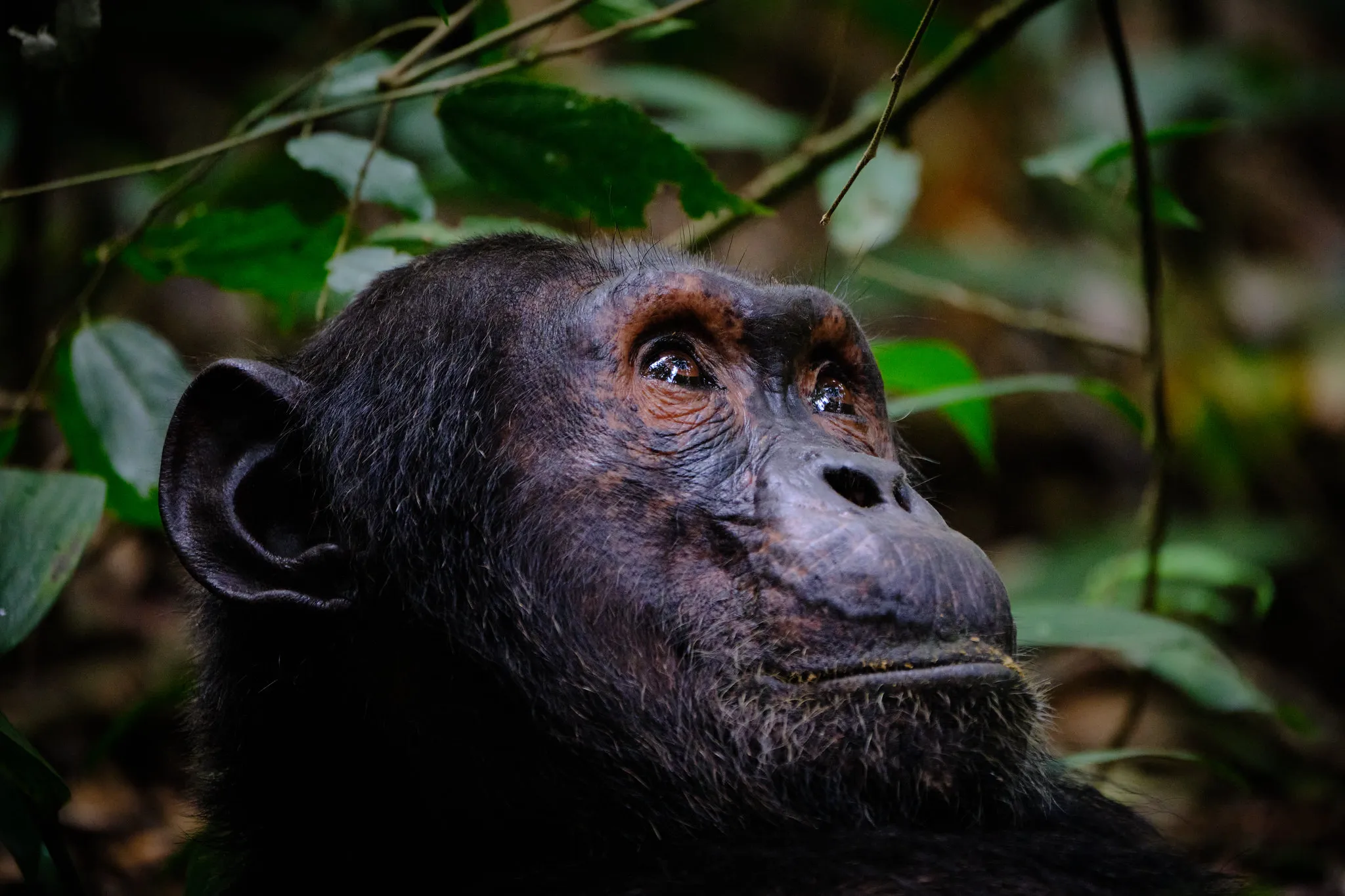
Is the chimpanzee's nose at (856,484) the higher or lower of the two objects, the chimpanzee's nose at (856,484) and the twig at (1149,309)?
the lower

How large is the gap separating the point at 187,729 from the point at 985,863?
1994 mm

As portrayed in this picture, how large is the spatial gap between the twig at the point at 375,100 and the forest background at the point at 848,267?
24 millimetres

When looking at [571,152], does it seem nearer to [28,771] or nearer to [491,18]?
[491,18]

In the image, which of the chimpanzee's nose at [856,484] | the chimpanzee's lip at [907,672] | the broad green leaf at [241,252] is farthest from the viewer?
the broad green leaf at [241,252]

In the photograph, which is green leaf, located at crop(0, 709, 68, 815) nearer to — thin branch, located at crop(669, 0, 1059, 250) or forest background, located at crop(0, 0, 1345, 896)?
forest background, located at crop(0, 0, 1345, 896)

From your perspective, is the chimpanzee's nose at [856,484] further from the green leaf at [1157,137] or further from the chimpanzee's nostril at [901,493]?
the green leaf at [1157,137]

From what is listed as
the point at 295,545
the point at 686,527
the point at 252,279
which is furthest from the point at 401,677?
the point at 252,279

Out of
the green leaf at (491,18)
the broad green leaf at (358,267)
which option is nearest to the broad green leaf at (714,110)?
the green leaf at (491,18)

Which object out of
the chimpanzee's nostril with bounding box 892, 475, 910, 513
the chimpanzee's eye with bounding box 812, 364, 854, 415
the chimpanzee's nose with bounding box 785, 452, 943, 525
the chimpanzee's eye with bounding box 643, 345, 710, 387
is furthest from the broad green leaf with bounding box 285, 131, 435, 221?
the chimpanzee's nostril with bounding box 892, 475, 910, 513

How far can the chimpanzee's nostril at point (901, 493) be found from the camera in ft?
8.91

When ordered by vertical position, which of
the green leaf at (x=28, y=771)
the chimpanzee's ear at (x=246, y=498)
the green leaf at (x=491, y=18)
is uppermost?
the green leaf at (x=491, y=18)

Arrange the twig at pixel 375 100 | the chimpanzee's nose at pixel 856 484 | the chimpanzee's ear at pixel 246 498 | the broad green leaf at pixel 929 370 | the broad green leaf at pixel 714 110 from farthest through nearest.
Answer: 1. the broad green leaf at pixel 714 110
2. the broad green leaf at pixel 929 370
3. the twig at pixel 375 100
4. the chimpanzee's ear at pixel 246 498
5. the chimpanzee's nose at pixel 856 484

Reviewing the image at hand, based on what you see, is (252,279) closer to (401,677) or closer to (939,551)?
(401,677)

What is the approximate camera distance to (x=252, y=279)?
3645mm
